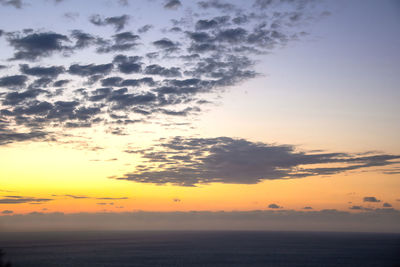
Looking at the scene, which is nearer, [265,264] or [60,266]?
[60,266]

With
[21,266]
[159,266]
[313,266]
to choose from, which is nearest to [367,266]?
[313,266]

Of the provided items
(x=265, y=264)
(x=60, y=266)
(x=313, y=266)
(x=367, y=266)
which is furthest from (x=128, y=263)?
(x=367, y=266)

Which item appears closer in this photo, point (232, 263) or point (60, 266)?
point (60, 266)

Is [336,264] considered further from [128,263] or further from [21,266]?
[21,266]

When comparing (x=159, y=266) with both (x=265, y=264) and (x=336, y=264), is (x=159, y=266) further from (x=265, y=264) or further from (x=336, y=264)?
(x=336, y=264)

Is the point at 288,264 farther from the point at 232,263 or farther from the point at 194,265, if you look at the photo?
the point at 194,265

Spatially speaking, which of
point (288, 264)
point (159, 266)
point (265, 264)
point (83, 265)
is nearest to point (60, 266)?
point (83, 265)

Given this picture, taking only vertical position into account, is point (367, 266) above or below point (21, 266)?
below

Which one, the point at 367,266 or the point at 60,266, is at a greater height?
the point at 60,266
